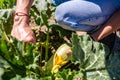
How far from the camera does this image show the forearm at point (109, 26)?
9.12ft

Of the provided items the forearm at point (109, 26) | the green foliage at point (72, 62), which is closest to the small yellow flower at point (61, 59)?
the green foliage at point (72, 62)

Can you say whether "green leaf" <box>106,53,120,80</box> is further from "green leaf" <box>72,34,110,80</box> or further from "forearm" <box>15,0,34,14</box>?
"forearm" <box>15,0,34,14</box>

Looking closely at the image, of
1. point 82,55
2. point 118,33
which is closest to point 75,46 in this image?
point 82,55

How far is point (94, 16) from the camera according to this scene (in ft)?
9.48

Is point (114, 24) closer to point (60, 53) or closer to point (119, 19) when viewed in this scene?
point (119, 19)

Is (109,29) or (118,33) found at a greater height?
(109,29)

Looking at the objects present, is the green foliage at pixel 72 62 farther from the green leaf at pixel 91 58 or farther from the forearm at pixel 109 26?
the forearm at pixel 109 26

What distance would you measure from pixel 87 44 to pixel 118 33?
0.99 metres

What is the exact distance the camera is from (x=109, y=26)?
2.80 metres

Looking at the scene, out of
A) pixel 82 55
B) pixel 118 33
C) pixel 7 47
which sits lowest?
pixel 118 33

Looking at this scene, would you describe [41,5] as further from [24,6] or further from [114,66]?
[114,66]

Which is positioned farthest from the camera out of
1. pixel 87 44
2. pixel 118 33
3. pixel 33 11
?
A: pixel 118 33

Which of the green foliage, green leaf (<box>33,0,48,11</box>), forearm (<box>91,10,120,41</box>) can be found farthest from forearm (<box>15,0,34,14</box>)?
forearm (<box>91,10,120,41</box>)

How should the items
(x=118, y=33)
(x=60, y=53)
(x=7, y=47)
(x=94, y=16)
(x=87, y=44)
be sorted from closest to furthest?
(x=7, y=47) → (x=87, y=44) → (x=94, y=16) → (x=60, y=53) → (x=118, y=33)
